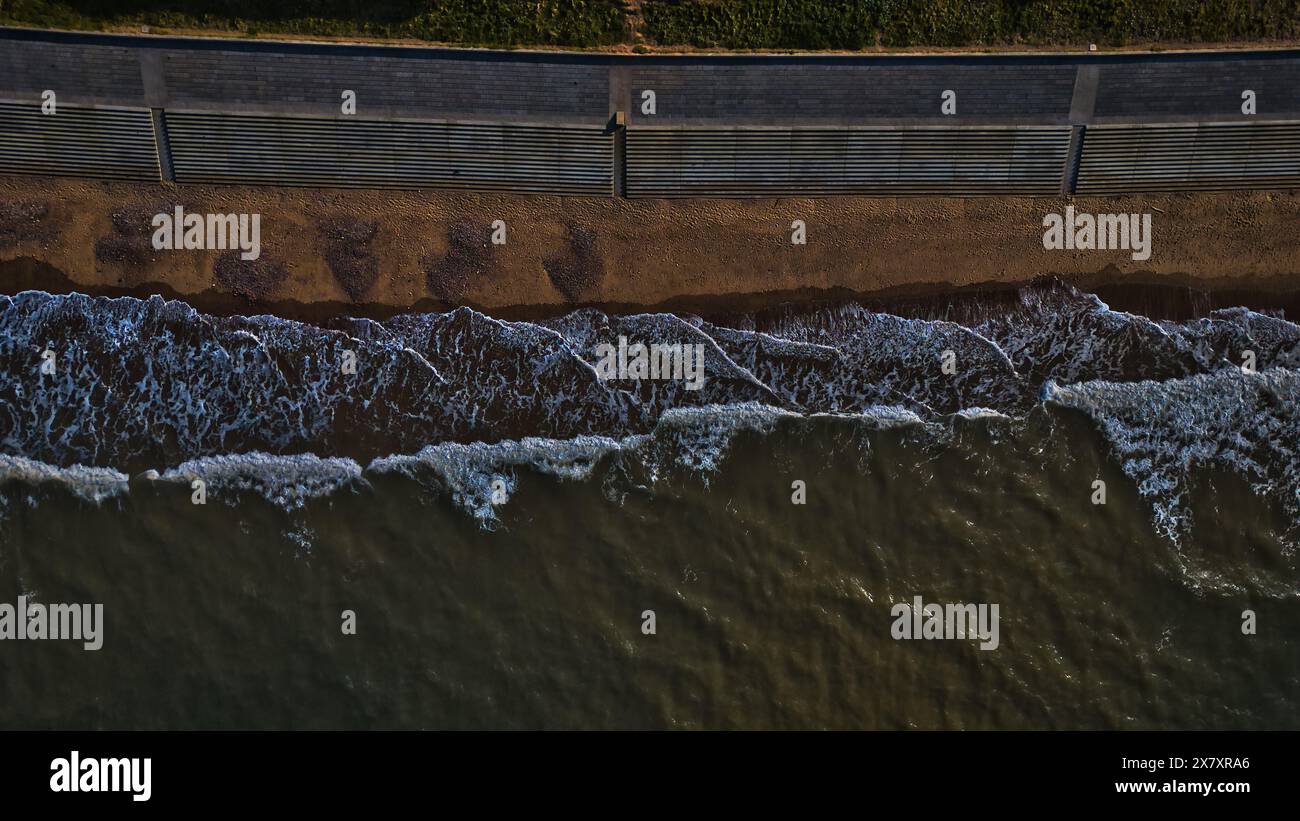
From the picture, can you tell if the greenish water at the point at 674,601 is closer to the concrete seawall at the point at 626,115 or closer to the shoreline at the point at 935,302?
the shoreline at the point at 935,302

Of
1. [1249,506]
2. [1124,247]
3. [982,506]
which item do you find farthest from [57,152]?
[1249,506]

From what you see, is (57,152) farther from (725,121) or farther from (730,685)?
(730,685)

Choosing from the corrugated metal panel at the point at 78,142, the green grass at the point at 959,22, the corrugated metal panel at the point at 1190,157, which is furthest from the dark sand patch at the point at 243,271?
the corrugated metal panel at the point at 1190,157

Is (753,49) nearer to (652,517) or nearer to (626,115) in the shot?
(626,115)

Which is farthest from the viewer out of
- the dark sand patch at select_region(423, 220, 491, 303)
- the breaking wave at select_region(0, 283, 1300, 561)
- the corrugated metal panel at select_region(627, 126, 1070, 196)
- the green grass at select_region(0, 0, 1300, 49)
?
the dark sand patch at select_region(423, 220, 491, 303)

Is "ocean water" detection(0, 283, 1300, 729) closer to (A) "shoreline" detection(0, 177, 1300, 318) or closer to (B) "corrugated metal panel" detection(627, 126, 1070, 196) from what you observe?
(A) "shoreline" detection(0, 177, 1300, 318)

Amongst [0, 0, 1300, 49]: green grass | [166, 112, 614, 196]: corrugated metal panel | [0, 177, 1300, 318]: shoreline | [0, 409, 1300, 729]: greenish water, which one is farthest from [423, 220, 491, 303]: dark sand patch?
[0, 409, 1300, 729]: greenish water
